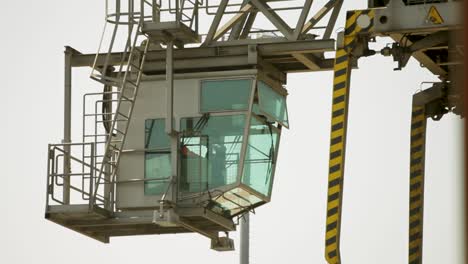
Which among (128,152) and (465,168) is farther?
(128,152)

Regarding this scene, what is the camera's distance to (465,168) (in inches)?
104

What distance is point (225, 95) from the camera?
24.0 meters

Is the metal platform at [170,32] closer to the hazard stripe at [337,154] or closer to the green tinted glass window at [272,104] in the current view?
the green tinted glass window at [272,104]

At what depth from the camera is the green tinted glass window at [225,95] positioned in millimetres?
23750

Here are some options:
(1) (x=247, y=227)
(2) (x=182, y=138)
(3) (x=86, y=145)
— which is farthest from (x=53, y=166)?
(1) (x=247, y=227)

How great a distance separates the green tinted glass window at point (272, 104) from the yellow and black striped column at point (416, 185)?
111 inches

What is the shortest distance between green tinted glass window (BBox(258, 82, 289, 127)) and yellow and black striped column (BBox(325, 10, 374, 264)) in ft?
10.1

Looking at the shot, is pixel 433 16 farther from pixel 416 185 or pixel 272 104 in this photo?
pixel 272 104

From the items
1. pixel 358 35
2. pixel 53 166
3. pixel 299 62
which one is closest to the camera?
pixel 358 35

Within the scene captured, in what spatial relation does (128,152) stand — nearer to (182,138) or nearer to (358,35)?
(182,138)

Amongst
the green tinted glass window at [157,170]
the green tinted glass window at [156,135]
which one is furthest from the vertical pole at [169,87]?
the green tinted glass window at [157,170]

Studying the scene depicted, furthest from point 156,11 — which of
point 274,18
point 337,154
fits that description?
point 337,154

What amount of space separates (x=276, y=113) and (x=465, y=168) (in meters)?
22.1

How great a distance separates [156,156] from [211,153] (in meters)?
1.29
